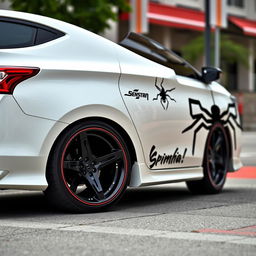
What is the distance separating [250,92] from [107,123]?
34.2 m

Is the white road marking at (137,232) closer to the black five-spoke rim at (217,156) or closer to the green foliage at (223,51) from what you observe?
the black five-spoke rim at (217,156)

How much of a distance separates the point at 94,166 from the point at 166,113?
1.03 m

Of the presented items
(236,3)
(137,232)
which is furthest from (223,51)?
(137,232)

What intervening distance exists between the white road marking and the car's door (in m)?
1.49

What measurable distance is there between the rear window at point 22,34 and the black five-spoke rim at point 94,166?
81 centimetres

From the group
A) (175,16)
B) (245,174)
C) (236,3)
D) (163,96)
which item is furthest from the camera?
(236,3)

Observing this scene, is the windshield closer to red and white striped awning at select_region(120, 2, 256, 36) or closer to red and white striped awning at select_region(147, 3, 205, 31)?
red and white striped awning at select_region(120, 2, 256, 36)

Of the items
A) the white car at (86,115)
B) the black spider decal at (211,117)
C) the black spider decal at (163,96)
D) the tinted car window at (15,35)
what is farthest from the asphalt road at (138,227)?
the tinted car window at (15,35)

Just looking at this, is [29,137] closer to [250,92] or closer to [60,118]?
[60,118]

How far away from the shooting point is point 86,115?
642cm

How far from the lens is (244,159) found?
577 inches

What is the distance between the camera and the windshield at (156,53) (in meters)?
7.57

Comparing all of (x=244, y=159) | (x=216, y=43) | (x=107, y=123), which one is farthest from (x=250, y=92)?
(x=107, y=123)

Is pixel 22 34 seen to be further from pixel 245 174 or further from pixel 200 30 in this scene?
pixel 200 30
